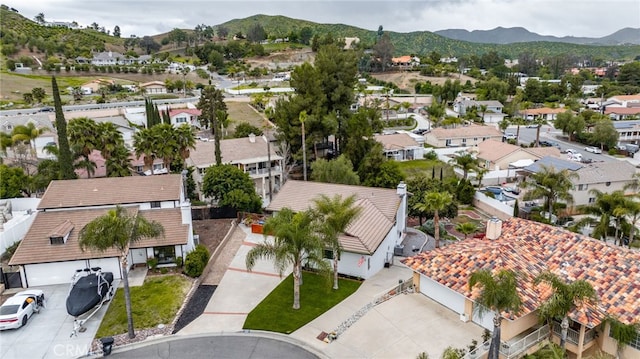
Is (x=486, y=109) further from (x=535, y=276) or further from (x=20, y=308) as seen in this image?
(x=20, y=308)

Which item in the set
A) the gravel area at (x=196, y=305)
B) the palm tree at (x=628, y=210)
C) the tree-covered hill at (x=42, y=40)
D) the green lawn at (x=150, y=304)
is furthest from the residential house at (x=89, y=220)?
the tree-covered hill at (x=42, y=40)

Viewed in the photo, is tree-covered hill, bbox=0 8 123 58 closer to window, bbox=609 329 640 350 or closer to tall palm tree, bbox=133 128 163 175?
tall palm tree, bbox=133 128 163 175

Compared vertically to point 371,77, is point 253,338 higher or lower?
lower

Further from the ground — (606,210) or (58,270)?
(606,210)

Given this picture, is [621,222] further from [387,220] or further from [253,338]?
[253,338]

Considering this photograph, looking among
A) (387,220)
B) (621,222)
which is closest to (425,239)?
(387,220)

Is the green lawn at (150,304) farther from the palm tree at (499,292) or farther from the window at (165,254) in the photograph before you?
the palm tree at (499,292)

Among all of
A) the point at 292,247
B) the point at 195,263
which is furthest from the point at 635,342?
the point at 195,263
